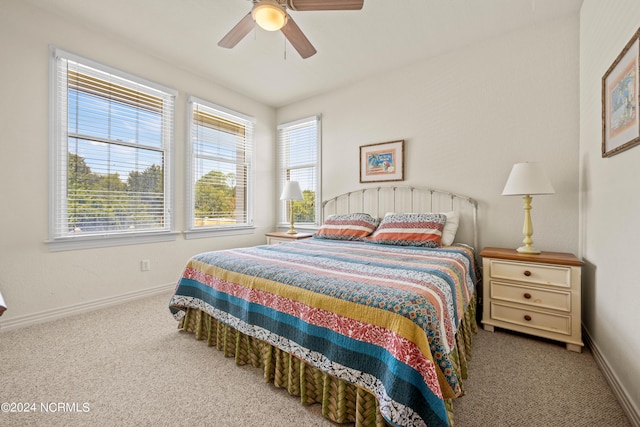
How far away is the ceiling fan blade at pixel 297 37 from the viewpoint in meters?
1.96

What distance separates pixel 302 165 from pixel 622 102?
132 inches

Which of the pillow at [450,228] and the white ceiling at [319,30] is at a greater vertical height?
the white ceiling at [319,30]

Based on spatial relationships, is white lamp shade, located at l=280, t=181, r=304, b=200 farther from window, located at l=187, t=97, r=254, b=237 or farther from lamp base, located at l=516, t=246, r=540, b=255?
lamp base, located at l=516, t=246, r=540, b=255

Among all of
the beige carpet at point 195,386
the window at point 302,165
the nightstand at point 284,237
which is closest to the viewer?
the beige carpet at point 195,386

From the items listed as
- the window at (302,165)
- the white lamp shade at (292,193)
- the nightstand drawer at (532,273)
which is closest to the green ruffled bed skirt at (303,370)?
the nightstand drawer at (532,273)

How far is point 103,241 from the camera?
9.10 feet

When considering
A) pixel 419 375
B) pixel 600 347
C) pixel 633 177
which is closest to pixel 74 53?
pixel 419 375

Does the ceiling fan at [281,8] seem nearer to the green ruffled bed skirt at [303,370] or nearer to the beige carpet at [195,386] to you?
the green ruffled bed skirt at [303,370]

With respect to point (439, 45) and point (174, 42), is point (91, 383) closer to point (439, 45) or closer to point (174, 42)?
point (174, 42)

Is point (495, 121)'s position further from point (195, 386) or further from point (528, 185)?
point (195, 386)

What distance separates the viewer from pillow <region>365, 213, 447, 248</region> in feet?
8.51

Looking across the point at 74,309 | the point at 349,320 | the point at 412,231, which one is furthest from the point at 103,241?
the point at 412,231

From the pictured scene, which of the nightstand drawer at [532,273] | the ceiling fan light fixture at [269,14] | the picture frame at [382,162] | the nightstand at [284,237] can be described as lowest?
the nightstand drawer at [532,273]

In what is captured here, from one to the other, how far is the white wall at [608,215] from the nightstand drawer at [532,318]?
0.57 feet
